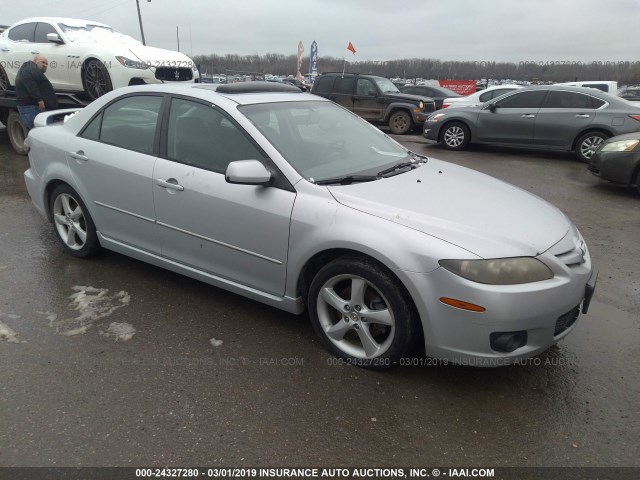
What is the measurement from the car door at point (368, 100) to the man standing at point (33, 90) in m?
8.51

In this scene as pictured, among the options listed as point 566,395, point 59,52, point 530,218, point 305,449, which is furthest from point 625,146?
point 59,52

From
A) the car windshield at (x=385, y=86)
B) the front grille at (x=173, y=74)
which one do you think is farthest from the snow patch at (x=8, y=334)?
the car windshield at (x=385, y=86)

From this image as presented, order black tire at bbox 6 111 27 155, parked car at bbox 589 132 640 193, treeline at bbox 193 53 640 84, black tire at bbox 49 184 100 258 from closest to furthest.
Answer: black tire at bbox 49 184 100 258
parked car at bbox 589 132 640 193
black tire at bbox 6 111 27 155
treeline at bbox 193 53 640 84

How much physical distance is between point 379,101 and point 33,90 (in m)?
9.12

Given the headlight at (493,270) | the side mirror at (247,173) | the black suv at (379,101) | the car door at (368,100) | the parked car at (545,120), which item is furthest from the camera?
the car door at (368,100)

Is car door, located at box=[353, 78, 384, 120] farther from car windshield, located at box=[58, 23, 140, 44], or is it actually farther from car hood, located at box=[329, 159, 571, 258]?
car hood, located at box=[329, 159, 571, 258]

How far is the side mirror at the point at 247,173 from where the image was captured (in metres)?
2.85

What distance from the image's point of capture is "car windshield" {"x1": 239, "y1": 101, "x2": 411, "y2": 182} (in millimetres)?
3148

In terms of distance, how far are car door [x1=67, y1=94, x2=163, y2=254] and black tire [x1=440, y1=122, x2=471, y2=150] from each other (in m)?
8.56

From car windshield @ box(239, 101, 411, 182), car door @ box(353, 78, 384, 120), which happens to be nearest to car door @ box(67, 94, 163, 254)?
car windshield @ box(239, 101, 411, 182)

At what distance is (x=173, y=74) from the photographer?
879 centimetres

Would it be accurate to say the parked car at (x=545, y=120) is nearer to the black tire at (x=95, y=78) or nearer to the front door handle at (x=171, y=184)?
the black tire at (x=95, y=78)

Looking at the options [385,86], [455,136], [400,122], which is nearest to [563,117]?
[455,136]

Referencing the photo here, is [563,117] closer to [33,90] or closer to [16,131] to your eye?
[33,90]
